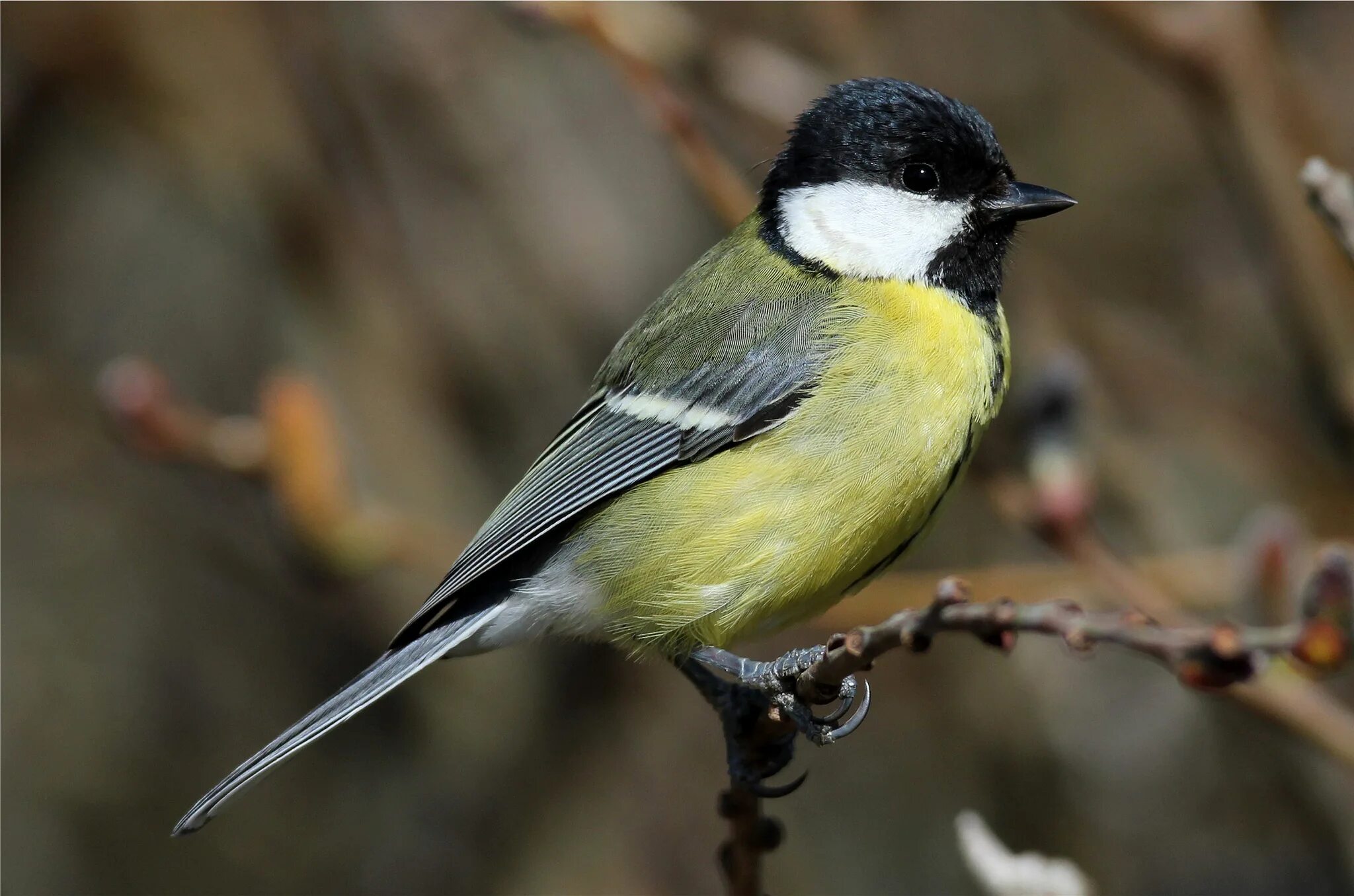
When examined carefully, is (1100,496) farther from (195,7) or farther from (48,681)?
(48,681)

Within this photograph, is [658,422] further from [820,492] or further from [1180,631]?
[1180,631]

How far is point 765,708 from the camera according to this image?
7.51 ft

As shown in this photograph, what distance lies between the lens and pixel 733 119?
11.9 ft

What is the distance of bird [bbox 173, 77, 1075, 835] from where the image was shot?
2209 millimetres

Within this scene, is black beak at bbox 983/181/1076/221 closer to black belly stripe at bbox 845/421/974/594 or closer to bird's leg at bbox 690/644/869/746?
black belly stripe at bbox 845/421/974/594

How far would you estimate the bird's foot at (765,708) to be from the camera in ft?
6.45

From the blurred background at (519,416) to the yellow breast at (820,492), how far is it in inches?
16.6

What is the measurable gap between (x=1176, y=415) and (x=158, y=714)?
3.22m

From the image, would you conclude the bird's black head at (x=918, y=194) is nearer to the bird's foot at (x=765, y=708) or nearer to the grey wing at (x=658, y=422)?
the grey wing at (x=658, y=422)

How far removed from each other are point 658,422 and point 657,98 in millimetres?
644

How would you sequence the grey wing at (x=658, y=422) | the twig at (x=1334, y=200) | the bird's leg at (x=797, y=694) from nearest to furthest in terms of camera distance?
the twig at (x=1334, y=200) < the bird's leg at (x=797, y=694) < the grey wing at (x=658, y=422)


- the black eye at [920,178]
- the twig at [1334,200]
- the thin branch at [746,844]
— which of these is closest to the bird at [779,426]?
the black eye at [920,178]

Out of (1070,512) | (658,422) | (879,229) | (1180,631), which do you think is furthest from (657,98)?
(1180,631)

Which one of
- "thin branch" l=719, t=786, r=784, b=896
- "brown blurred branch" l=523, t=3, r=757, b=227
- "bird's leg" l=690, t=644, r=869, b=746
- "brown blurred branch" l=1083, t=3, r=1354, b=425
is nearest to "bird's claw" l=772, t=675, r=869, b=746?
"bird's leg" l=690, t=644, r=869, b=746
